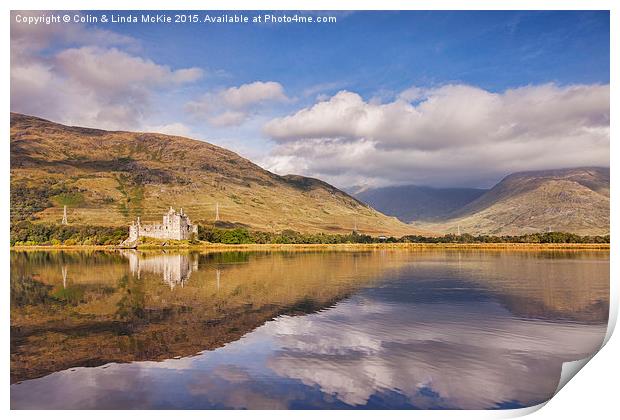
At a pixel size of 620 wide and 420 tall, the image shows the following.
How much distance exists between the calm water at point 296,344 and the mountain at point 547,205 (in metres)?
55.2

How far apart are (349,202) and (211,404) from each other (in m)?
144

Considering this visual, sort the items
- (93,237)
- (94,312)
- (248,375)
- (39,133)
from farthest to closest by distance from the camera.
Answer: (39,133) < (93,237) < (94,312) < (248,375)

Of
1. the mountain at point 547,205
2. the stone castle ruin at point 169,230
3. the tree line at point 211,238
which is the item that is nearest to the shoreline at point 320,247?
the tree line at point 211,238

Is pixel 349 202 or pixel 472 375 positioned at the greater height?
pixel 349 202

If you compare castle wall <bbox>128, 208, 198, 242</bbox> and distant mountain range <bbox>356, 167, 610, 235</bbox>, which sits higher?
distant mountain range <bbox>356, 167, 610, 235</bbox>

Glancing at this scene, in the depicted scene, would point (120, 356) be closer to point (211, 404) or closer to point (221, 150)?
point (211, 404)

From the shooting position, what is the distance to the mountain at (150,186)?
3238 inches

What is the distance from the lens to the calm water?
7887 mm

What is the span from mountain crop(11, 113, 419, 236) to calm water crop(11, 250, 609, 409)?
2424 inches

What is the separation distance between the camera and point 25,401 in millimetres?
7738

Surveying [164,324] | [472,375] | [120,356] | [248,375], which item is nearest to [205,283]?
[164,324]

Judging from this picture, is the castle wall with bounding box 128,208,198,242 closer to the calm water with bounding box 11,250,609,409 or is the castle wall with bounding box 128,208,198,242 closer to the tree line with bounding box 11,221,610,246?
the tree line with bounding box 11,221,610,246

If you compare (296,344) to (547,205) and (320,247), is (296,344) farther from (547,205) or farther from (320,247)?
(547,205)

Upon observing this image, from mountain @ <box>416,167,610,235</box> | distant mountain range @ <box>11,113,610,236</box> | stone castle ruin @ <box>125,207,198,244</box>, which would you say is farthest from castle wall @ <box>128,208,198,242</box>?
mountain @ <box>416,167,610,235</box>
